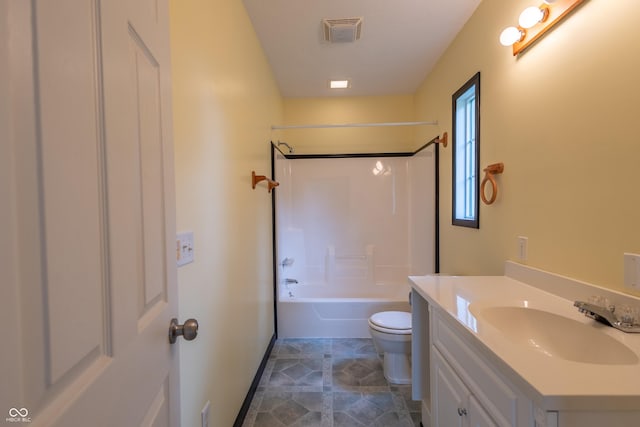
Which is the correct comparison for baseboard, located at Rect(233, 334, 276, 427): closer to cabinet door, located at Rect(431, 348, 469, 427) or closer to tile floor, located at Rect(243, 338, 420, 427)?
tile floor, located at Rect(243, 338, 420, 427)

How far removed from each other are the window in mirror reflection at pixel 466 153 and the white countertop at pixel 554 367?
0.79 meters

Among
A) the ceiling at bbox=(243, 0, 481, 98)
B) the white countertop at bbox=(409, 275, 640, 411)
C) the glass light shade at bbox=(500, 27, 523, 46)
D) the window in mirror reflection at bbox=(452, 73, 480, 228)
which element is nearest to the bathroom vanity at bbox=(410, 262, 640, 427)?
the white countertop at bbox=(409, 275, 640, 411)

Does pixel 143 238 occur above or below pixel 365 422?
above

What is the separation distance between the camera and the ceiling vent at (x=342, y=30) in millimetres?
1925

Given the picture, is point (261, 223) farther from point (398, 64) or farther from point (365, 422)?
point (398, 64)

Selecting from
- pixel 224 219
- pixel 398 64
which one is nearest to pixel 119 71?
pixel 224 219

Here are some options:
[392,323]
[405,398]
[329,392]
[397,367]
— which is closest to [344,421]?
[329,392]

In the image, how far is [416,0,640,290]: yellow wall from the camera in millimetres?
958

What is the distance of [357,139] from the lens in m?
3.34

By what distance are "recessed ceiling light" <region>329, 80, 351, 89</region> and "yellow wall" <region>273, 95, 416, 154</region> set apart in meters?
0.29

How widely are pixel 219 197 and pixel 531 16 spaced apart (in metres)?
1.69

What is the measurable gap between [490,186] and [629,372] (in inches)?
47.0

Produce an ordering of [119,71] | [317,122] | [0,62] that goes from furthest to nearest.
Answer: [317,122] < [119,71] < [0,62]

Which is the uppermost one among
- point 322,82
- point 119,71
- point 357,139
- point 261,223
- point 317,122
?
point 322,82
